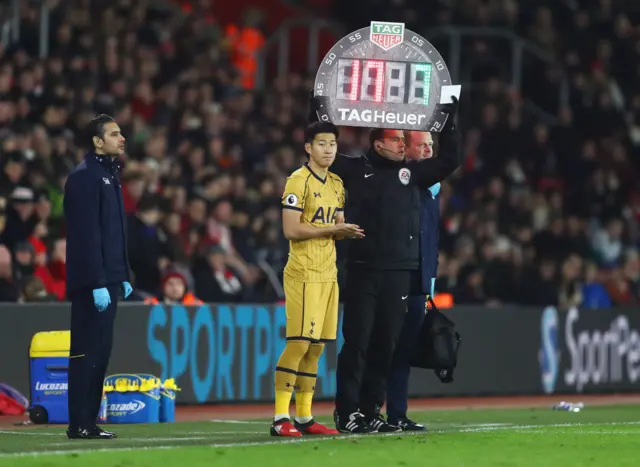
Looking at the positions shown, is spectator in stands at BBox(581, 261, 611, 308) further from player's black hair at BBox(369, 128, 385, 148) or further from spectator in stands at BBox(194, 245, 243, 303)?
player's black hair at BBox(369, 128, 385, 148)

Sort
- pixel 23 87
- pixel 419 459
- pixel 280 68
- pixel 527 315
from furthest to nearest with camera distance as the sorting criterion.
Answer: pixel 280 68 < pixel 527 315 < pixel 23 87 < pixel 419 459

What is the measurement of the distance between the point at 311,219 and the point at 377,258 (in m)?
0.62

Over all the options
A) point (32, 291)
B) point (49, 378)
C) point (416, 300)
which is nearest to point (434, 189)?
point (416, 300)

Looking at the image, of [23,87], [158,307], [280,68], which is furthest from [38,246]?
[280,68]

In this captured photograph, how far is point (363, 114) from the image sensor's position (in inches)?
469

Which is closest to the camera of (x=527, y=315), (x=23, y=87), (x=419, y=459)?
(x=419, y=459)

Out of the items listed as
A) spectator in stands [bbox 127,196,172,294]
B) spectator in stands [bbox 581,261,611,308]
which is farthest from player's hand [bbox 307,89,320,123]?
spectator in stands [bbox 581,261,611,308]

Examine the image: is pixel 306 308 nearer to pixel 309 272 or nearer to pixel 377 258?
pixel 309 272

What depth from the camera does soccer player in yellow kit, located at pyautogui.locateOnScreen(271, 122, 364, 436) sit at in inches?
433

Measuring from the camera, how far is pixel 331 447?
10156mm

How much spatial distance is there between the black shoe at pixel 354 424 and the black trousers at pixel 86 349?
5.70 ft

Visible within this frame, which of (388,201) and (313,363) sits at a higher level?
(388,201)

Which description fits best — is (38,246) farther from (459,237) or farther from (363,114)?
(459,237)

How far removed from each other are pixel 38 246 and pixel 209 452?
7.25 m
